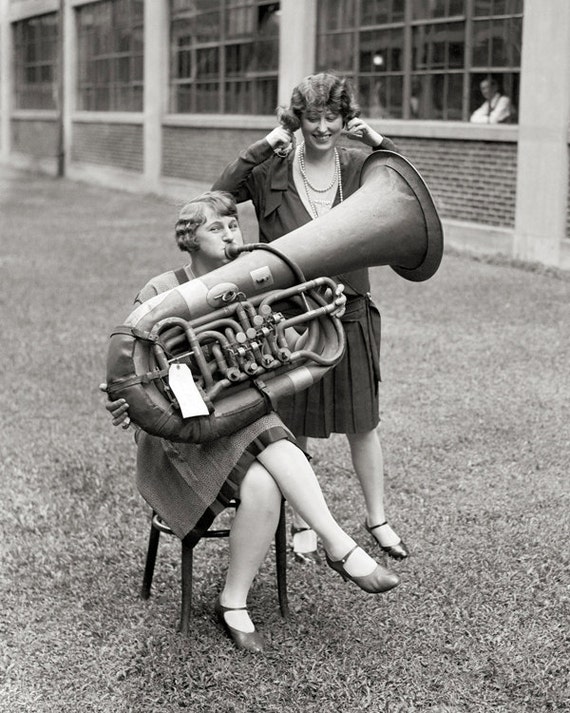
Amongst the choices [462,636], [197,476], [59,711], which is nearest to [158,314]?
[197,476]

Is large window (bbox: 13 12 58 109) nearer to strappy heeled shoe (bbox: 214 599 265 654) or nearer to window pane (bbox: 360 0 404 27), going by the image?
window pane (bbox: 360 0 404 27)

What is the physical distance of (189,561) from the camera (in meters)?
3.71

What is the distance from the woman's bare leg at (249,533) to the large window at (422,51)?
9.63 metres

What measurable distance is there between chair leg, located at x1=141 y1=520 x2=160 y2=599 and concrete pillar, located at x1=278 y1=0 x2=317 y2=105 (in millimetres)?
12624

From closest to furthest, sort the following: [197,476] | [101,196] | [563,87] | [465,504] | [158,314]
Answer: [158,314] < [197,476] < [465,504] < [563,87] < [101,196]

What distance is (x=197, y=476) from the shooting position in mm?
3596

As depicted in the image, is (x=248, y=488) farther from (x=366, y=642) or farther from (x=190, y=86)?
(x=190, y=86)

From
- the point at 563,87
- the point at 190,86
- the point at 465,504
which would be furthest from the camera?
the point at 190,86

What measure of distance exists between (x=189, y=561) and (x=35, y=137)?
86.6 feet

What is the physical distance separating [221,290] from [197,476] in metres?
0.62

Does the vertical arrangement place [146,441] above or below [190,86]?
below

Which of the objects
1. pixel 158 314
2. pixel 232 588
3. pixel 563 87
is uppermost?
pixel 563 87

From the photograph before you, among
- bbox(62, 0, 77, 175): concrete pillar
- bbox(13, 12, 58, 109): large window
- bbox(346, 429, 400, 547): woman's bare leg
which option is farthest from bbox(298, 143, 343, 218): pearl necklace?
bbox(13, 12, 58, 109): large window

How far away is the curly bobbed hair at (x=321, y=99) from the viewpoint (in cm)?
399
